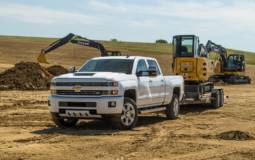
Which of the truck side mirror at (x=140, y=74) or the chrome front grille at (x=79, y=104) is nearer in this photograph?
the chrome front grille at (x=79, y=104)

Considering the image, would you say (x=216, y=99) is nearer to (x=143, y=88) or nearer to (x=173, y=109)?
(x=173, y=109)

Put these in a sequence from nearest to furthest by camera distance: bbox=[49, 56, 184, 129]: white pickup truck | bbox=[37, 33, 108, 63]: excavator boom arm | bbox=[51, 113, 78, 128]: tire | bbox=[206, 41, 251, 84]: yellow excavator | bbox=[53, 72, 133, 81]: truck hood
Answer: bbox=[49, 56, 184, 129]: white pickup truck < bbox=[53, 72, 133, 81]: truck hood < bbox=[51, 113, 78, 128]: tire < bbox=[37, 33, 108, 63]: excavator boom arm < bbox=[206, 41, 251, 84]: yellow excavator

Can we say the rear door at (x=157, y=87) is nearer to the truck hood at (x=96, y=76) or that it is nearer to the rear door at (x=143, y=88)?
the rear door at (x=143, y=88)

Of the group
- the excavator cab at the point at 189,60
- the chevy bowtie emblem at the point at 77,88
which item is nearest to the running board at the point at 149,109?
the chevy bowtie emblem at the point at 77,88

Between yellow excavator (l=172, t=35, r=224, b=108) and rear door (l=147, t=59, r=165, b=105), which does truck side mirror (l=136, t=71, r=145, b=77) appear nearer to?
rear door (l=147, t=59, r=165, b=105)

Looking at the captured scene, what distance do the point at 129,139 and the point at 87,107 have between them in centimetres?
178

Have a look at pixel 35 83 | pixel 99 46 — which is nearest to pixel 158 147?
pixel 35 83

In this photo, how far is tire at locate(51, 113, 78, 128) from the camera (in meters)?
15.9

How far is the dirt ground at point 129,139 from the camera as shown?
38.2 feet

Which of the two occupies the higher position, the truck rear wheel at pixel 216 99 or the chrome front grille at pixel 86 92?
the chrome front grille at pixel 86 92

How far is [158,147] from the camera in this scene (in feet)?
41.7

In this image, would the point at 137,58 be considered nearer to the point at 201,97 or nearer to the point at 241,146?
the point at 241,146

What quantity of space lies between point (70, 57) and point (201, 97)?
1867 inches

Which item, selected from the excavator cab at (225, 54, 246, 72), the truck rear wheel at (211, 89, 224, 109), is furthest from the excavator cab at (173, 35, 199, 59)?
the excavator cab at (225, 54, 246, 72)
